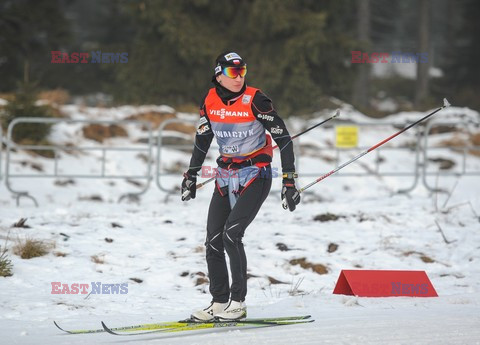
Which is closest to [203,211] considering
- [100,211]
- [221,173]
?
[100,211]

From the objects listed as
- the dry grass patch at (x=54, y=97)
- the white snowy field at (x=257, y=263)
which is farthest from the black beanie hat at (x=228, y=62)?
the dry grass patch at (x=54, y=97)

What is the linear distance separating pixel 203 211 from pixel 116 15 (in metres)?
20.6

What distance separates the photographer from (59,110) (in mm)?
17047

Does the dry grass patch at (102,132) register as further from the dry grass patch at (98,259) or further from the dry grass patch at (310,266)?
the dry grass patch at (310,266)

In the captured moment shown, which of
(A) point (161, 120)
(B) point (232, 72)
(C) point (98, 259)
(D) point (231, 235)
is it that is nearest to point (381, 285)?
(D) point (231, 235)

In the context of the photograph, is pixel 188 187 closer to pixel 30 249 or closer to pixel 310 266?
pixel 310 266

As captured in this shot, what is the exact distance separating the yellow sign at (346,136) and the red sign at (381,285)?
644 centimetres

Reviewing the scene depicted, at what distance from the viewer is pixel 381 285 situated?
668cm

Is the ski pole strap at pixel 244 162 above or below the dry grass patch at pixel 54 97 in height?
below

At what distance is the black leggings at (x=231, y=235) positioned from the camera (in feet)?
17.4

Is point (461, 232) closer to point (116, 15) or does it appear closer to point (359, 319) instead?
point (359, 319)

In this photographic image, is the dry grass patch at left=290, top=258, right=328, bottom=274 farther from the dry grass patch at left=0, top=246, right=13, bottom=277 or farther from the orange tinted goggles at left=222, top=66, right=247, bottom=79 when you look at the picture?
the orange tinted goggles at left=222, top=66, right=247, bottom=79

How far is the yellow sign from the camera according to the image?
13.1 m

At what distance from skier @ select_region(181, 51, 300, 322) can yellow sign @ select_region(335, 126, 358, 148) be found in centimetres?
768
